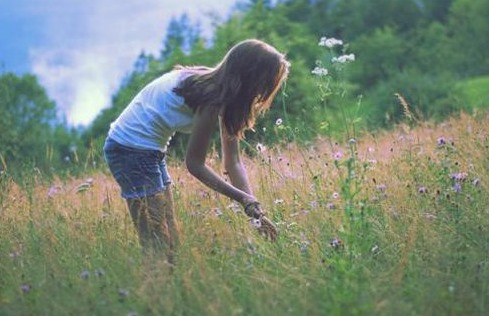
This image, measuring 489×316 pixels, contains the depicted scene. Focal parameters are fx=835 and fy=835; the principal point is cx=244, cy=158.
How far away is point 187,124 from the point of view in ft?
15.3

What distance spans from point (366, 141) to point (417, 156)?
7.07 feet

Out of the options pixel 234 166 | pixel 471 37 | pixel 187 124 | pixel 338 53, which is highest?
pixel 187 124

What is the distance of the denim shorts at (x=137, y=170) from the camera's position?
15.5 ft

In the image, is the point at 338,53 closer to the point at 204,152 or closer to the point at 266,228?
the point at 266,228

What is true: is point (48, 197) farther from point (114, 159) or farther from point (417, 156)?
point (417, 156)

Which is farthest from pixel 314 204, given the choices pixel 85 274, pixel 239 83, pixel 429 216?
pixel 85 274

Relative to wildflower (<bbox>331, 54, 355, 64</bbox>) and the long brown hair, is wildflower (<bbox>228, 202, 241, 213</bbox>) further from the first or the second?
wildflower (<bbox>331, 54, 355, 64</bbox>)

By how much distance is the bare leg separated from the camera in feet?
15.1

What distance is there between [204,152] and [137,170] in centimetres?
46

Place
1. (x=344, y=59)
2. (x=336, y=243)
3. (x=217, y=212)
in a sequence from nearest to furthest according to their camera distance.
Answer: (x=336, y=243) < (x=344, y=59) < (x=217, y=212)

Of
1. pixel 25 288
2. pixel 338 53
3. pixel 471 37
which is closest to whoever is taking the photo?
pixel 25 288

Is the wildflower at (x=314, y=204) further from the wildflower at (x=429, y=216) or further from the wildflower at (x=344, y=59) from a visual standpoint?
the wildflower at (x=344, y=59)

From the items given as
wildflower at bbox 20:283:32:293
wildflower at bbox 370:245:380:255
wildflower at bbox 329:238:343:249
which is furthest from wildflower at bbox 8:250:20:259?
wildflower at bbox 370:245:380:255

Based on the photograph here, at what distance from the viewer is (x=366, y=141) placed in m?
8.34
